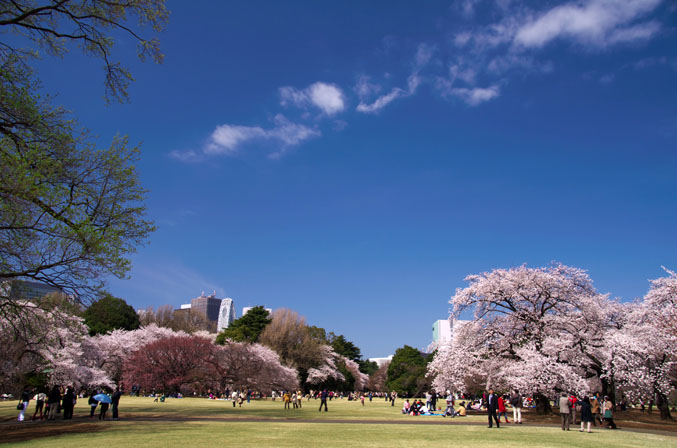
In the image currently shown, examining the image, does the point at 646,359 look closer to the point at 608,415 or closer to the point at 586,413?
the point at 608,415

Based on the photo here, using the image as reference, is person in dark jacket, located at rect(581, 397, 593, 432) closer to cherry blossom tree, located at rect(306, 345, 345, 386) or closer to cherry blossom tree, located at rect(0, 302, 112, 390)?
cherry blossom tree, located at rect(0, 302, 112, 390)

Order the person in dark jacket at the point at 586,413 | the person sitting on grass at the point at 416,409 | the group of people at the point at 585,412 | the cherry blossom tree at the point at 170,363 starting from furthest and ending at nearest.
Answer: the cherry blossom tree at the point at 170,363, the person sitting on grass at the point at 416,409, the group of people at the point at 585,412, the person in dark jacket at the point at 586,413

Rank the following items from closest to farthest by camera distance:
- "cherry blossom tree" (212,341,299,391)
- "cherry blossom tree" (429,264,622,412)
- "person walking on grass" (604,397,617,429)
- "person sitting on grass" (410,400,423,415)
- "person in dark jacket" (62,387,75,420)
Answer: "person walking on grass" (604,397,617,429)
"person in dark jacket" (62,387,75,420)
"cherry blossom tree" (429,264,622,412)
"person sitting on grass" (410,400,423,415)
"cherry blossom tree" (212,341,299,391)

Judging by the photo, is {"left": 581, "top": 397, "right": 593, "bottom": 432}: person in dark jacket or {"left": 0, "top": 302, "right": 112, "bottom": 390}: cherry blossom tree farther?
{"left": 0, "top": 302, "right": 112, "bottom": 390}: cherry blossom tree

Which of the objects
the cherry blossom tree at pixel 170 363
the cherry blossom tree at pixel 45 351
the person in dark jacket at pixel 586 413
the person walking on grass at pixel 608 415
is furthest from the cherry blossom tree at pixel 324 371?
the person in dark jacket at pixel 586 413

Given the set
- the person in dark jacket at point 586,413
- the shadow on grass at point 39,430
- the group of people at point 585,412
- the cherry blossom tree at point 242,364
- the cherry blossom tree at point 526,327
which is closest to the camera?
the shadow on grass at point 39,430

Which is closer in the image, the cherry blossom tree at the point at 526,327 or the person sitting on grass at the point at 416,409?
the cherry blossom tree at the point at 526,327

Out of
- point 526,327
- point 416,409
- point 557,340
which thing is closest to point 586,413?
point 557,340

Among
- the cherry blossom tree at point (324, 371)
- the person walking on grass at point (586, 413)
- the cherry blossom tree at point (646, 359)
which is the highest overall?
the cherry blossom tree at point (646, 359)

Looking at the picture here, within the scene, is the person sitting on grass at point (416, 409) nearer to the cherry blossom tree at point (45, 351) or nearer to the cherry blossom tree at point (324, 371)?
the cherry blossom tree at point (45, 351)

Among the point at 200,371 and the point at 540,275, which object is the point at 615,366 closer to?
the point at 540,275

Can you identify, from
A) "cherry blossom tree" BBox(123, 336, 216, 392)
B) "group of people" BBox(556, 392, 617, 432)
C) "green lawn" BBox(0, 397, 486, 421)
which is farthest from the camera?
"cherry blossom tree" BBox(123, 336, 216, 392)

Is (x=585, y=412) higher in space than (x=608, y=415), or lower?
higher

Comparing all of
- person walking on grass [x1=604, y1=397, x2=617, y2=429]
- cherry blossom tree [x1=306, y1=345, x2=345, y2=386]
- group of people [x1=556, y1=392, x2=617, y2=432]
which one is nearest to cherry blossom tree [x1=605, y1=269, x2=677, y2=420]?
group of people [x1=556, y1=392, x2=617, y2=432]
